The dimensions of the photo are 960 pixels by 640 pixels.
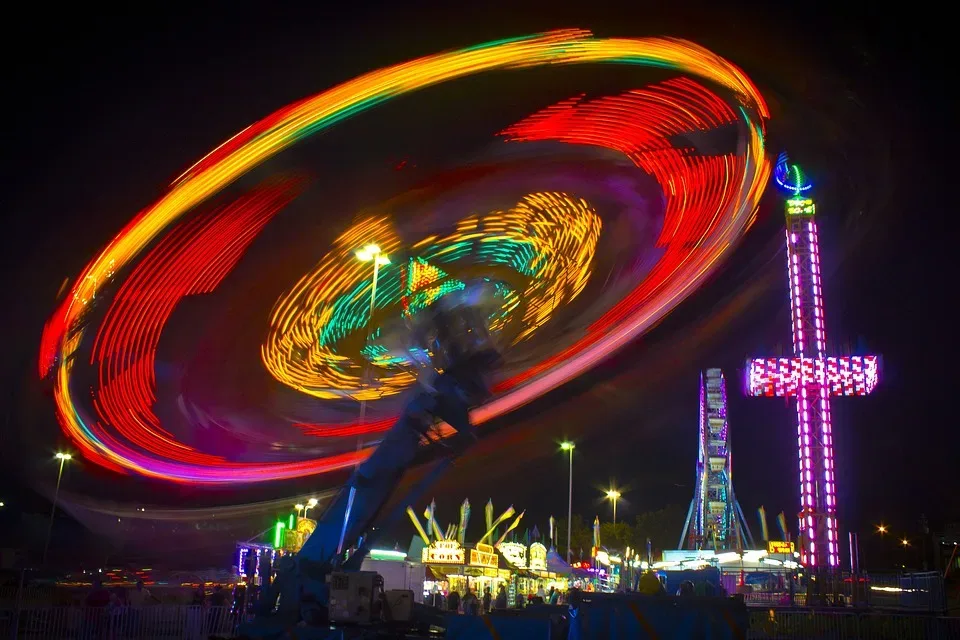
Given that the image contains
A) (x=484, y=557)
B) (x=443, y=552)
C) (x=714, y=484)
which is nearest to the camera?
(x=443, y=552)

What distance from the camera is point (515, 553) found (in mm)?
44781

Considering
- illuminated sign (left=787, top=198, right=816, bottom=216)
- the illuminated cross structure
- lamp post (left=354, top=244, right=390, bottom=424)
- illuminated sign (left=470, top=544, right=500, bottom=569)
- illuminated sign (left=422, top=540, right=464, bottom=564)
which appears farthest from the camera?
illuminated sign (left=787, top=198, right=816, bottom=216)

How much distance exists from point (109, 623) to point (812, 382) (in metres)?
34.1

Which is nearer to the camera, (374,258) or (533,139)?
(374,258)

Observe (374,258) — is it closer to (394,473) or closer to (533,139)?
(533,139)

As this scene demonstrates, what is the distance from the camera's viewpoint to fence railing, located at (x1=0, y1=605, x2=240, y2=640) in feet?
52.2

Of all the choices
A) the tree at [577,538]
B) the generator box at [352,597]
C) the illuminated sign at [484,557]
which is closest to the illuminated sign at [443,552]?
the illuminated sign at [484,557]

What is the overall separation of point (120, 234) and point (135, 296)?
152 cm

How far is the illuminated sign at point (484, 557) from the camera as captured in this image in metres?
37.4

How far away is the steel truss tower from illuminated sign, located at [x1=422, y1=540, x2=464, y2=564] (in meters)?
27.5

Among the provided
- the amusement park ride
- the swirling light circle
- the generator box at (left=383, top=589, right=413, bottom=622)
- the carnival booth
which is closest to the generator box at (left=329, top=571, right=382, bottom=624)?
the amusement park ride

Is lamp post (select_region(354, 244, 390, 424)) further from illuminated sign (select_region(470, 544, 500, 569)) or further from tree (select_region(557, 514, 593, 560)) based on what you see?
tree (select_region(557, 514, 593, 560))

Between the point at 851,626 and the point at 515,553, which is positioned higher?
the point at 515,553

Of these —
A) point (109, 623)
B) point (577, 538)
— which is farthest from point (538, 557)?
point (577, 538)
